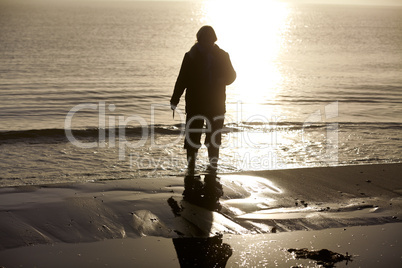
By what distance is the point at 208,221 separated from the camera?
228 inches

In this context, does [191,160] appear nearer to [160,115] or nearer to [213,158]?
[213,158]

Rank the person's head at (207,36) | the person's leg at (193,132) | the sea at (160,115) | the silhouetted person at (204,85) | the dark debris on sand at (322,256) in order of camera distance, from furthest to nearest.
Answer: the sea at (160,115)
the person's leg at (193,132)
the silhouetted person at (204,85)
the person's head at (207,36)
the dark debris on sand at (322,256)

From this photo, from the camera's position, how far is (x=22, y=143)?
10852 millimetres

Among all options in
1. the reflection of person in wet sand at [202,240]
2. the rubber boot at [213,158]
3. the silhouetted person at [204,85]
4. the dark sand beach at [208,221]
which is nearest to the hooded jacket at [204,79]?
the silhouetted person at [204,85]

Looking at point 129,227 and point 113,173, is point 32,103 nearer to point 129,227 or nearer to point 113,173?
point 113,173

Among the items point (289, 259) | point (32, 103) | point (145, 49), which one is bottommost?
point (289, 259)

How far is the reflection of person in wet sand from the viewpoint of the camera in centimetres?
478

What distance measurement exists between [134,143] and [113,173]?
2.47 meters

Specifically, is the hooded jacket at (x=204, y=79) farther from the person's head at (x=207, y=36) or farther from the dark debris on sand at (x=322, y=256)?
the dark debris on sand at (x=322, y=256)

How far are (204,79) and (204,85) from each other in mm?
83

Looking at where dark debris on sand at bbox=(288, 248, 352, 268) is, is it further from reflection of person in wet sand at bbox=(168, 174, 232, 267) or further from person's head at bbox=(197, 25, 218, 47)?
person's head at bbox=(197, 25, 218, 47)

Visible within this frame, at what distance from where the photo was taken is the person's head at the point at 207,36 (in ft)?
24.6

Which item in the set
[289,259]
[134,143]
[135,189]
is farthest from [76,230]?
[134,143]

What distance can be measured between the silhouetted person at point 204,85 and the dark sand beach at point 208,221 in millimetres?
729
